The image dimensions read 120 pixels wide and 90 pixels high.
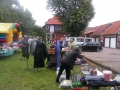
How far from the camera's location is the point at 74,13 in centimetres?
3375

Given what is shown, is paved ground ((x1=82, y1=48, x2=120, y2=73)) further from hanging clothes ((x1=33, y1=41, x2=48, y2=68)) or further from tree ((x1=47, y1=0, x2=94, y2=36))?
tree ((x1=47, y1=0, x2=94, y2=36))

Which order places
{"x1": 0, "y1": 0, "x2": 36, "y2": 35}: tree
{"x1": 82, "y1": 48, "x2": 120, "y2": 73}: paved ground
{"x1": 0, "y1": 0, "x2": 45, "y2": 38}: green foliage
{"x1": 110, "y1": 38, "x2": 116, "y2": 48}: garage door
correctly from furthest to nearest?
1. {"x1": 110, "y1": 38, "x2": 116, "y2": 48}: garage door
2. {"x1": 0, "y1": 0, "x2": 36, "y2": 35}: tree
3. {"x1": 0, "y1": 0, "x2": 45, "y2": 38}: green foliage
4. {"x1": 82, "y1": 48, "x2": 120, "y2": 73}: paved ground

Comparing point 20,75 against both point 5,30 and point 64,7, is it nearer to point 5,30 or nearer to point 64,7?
point 5,30

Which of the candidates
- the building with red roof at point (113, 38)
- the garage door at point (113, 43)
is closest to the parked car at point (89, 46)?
the building with red roof at point (113, 38)

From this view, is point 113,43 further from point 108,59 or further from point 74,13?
point 108,59

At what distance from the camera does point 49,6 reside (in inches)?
1491

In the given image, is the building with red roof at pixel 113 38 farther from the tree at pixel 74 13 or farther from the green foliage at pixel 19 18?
the green foliage at pixel 19 18

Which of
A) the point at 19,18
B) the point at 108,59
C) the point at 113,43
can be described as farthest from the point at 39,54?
the point at 113,43

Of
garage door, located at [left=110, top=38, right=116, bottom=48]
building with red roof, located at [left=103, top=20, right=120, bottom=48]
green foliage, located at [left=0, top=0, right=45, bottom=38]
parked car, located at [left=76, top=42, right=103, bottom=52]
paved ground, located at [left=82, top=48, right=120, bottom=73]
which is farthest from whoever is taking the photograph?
garage door, located at [left=110, top=38, right=116, bottom=48]

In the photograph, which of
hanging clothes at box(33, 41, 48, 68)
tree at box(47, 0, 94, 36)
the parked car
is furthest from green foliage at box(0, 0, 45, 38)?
hanging clothes at box(33, 41, 48, 68)

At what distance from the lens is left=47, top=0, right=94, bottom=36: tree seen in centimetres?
3349

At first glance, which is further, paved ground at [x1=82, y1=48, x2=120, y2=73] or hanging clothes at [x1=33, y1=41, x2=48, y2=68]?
paved ground at [x1=82, y1=48, x2=120, y2=73]

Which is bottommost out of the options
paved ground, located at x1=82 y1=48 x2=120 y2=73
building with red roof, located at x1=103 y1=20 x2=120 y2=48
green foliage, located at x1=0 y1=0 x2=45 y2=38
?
paved ground, located at x1=82 y1=48 x2=120 y2=73

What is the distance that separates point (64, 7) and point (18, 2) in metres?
12.0
